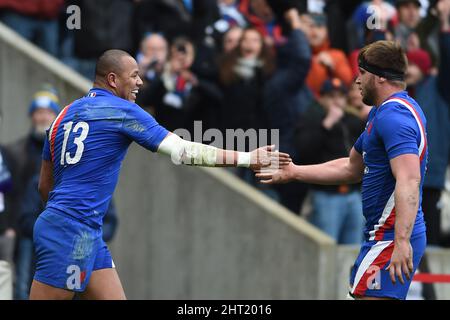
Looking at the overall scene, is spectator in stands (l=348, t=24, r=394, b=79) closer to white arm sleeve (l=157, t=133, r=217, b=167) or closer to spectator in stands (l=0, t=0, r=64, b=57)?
spectator in stands (l=0, t=0, r=64, b=57)

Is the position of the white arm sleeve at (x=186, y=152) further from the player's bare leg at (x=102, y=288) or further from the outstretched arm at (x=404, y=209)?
the outstretched arm at (x=404, y=209)

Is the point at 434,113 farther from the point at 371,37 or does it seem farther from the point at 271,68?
the point at 271,68

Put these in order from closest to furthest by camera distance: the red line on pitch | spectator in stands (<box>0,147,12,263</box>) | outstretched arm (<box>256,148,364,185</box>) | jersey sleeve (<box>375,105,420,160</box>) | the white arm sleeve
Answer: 1. jersey sleeve (<box>375,105,420,160</box>)
2. the white arm sleeve
3. outstretched arm (<box>256,148,364,185</box>)
4. the red line on pitch
5. spectator in stands (<box>0,147,12,263</box>)

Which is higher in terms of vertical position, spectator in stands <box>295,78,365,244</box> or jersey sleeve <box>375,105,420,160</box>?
spectator in stands <box>295,78,365,244</box>

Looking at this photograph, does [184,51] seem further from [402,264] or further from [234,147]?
[402,264]

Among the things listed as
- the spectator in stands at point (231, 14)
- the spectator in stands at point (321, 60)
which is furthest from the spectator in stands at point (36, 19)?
the spectator in stands at point (321, 60)

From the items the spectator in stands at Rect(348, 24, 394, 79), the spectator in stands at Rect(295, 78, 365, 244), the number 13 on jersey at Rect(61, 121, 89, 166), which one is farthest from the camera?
the spectator in stands at Rect(348, 24, 394, 79)

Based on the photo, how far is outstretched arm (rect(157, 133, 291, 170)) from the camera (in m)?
8.13

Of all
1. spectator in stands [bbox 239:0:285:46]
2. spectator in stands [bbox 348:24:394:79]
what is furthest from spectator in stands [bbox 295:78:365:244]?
spectator in stands [bbox 239:0:285:46]

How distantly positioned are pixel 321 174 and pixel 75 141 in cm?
191

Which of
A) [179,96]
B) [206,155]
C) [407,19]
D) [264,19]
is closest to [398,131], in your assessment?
[206,155]

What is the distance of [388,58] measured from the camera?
8000mm

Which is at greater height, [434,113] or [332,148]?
[434,113]

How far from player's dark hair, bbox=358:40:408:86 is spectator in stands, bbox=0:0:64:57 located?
6.85 m
